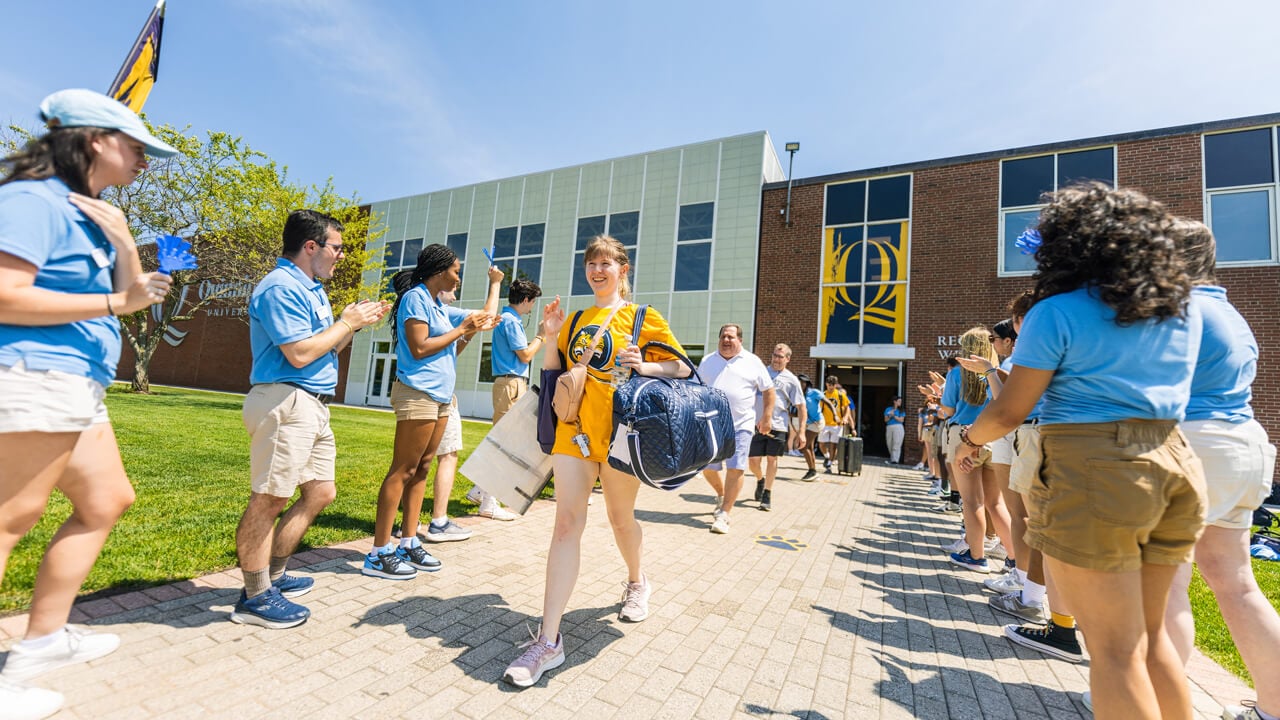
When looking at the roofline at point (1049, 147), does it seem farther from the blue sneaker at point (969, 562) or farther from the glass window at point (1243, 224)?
the blue sneaker at point (969, 562)

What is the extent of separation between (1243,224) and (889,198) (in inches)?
319

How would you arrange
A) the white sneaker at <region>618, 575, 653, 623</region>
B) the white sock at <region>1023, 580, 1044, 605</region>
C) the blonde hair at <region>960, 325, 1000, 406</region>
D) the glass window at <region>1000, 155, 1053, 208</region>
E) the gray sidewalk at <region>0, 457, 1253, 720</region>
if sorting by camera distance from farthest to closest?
the glass window at <region>1000, 155, 1053, 208</region> → the blonde hair at <region>960, 325, 1000, 406</region> → the white sock at <region>1023, 580, 1044, 605</region> → the white sneaker at <region>618, 575, 653, 623</region> → the gray sidewalk at <region>0, 457, 1253, 720</region>

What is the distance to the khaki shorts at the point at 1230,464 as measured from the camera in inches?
79.5

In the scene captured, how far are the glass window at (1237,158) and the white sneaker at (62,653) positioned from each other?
68.3 ft

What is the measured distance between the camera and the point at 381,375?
2608 cm

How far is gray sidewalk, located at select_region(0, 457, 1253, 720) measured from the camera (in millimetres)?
2121

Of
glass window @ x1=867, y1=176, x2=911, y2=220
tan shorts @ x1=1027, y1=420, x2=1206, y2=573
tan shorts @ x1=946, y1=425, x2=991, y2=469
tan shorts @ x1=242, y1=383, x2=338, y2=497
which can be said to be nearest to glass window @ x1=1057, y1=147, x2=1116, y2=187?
glass window @ x1=867, y1=176, x2=911, y2=220

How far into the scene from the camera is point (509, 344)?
543 centimetres

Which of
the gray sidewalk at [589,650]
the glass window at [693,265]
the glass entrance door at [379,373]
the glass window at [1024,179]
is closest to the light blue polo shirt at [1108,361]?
the gray sidewalk at [589,650]

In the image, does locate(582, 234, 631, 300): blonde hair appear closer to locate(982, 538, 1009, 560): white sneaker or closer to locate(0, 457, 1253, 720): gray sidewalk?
locate(0, 457, 1253, 720): gray sidewalk

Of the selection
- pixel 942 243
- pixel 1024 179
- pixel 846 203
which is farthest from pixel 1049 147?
pixel 846 203

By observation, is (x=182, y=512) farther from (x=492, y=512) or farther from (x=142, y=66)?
(x=142, y=66)

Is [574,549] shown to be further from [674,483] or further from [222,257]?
[222,257]

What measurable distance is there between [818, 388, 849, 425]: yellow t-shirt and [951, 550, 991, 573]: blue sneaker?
769cm
